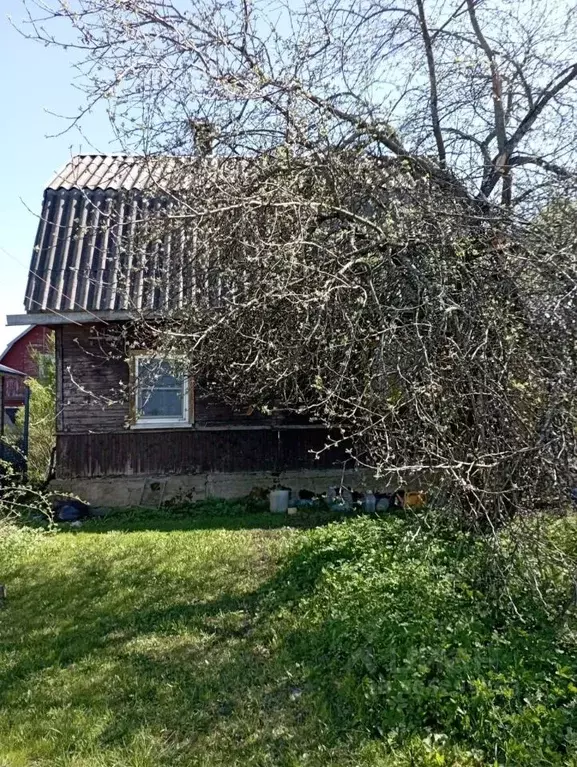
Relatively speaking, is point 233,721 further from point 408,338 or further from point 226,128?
point 226,128

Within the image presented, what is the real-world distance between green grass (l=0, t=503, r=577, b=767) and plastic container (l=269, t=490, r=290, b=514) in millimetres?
2633

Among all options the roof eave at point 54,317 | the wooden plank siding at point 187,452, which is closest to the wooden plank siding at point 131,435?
the wooden plank siding at point 187,452

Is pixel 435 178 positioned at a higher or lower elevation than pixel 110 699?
higher

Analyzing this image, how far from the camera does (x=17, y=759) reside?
3166mm

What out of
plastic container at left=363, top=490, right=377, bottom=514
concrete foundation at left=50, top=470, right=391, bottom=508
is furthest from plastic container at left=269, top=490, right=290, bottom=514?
plastic container at left=363, top=490, right=377, bottom=514

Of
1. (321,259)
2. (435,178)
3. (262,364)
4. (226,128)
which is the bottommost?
(262,364)

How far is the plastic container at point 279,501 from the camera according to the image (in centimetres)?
917

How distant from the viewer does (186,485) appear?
9.59m

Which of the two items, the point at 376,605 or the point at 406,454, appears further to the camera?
the point at 376,605

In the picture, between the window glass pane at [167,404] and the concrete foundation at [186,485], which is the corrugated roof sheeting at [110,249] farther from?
the concrete foundation at [186,485]

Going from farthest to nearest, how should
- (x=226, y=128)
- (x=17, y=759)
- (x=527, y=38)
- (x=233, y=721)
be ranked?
(x=527, y=38), (x=226, y=128), (x=233, y=721), (x=17, y=759)

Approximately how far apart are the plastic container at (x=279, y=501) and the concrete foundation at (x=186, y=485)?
1.75 feet

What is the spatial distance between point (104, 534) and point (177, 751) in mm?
4989

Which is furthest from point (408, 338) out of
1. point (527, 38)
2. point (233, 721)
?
point (527, 38)
